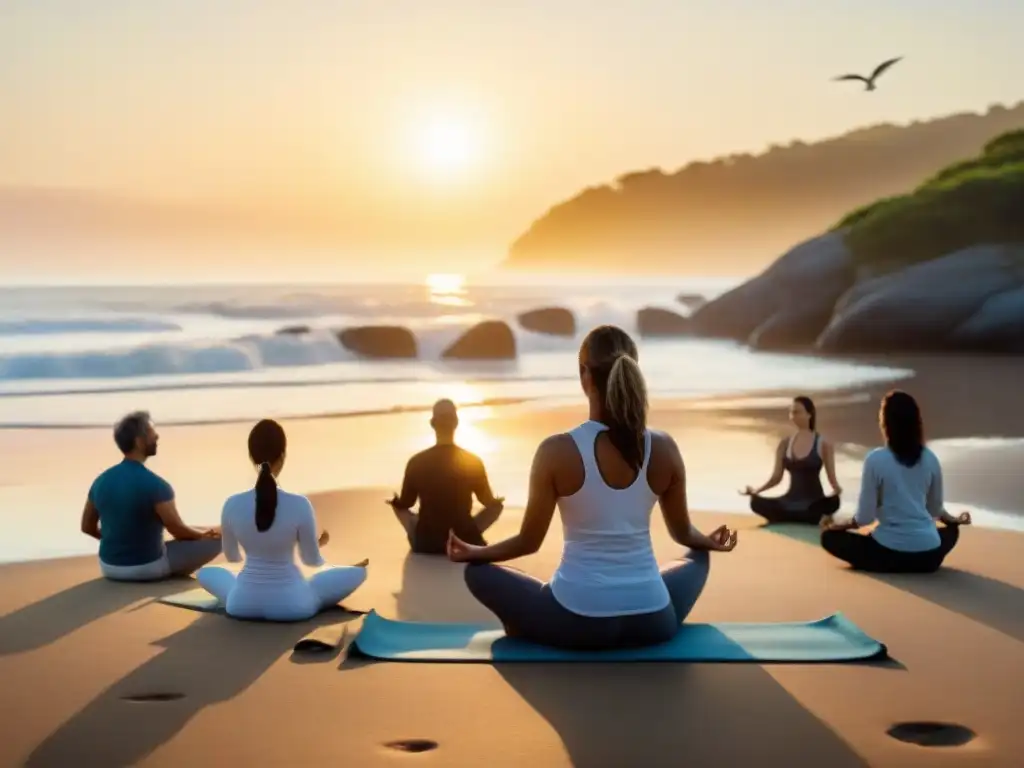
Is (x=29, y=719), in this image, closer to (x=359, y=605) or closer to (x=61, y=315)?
(x=359, y=605)

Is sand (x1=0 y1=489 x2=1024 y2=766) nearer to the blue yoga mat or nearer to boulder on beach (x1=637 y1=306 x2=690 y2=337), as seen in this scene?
the blue yoga mat

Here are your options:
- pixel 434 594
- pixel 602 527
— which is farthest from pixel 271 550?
pixel 602 527

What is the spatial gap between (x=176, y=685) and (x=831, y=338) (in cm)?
3136

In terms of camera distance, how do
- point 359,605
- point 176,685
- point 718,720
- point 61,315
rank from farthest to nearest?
point 61,315, point 359,605, point 176,685, point 718,720

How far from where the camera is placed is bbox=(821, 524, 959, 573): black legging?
7750 mm

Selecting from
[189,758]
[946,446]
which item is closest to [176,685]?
[189,758]

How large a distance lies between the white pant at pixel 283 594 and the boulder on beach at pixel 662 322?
136 feet

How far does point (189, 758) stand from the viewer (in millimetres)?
4516

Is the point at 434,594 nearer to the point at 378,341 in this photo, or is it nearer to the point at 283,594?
the point at 283,594

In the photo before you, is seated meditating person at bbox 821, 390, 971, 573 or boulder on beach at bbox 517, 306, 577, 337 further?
boulder on beach at bbox 517, 306, 577, 337

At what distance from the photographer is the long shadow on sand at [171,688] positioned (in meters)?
4.65

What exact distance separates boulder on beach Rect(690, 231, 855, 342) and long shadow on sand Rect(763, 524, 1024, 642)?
31.5m

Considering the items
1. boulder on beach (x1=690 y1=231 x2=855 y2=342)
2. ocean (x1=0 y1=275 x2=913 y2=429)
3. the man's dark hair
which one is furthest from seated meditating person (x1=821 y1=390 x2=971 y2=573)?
boulder on beach (x1=690 y1=231 x2=855 y2=342)

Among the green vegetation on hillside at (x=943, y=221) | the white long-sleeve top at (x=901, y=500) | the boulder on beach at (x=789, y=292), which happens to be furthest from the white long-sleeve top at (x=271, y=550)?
the green vegetation on hillside at (x=943, y=221)
